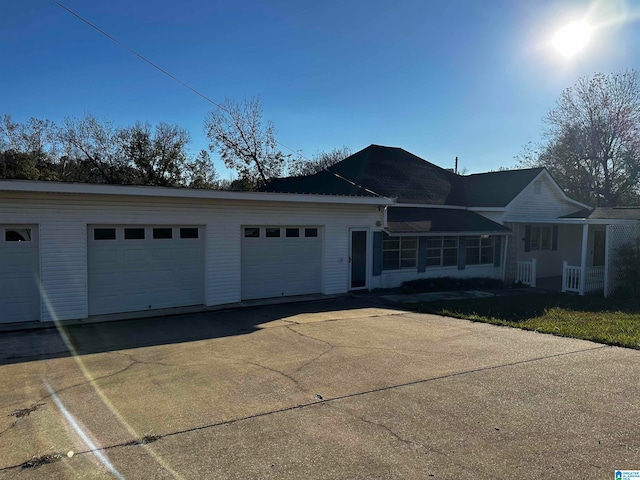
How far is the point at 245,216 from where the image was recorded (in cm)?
1202

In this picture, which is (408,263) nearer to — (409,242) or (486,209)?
(409,242)

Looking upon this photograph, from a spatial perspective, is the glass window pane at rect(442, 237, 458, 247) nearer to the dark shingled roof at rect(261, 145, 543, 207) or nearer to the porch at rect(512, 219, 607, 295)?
the dark shingled roof at rect(261, 145, 543, 207)

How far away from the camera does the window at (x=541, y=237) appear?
1948 cm

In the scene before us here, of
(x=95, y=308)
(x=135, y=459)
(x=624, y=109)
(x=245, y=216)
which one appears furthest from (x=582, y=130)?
(x=135, y=459)

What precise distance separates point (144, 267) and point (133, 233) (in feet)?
2.82

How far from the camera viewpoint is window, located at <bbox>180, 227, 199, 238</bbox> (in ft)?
36.9

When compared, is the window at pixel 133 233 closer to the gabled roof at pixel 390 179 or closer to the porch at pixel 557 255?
the gabled roof at pixel 390 179

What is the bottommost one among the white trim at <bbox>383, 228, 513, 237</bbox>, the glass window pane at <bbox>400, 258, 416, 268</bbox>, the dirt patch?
the dirt patch

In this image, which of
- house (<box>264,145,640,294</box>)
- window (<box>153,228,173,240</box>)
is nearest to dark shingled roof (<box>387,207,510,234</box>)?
house (<box>264,145,640,294</box>)

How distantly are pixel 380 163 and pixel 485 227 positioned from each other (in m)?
5.31

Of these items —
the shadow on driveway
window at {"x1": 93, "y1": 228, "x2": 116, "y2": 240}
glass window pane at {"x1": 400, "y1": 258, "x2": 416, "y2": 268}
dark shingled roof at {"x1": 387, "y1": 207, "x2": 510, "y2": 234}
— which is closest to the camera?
the shadow on driveway

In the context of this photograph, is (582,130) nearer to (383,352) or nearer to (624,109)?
(624,109)

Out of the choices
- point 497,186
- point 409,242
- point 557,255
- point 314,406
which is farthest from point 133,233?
point 557,255

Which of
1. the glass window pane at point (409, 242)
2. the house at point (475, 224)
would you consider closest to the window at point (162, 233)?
the house at point (475, 224)
